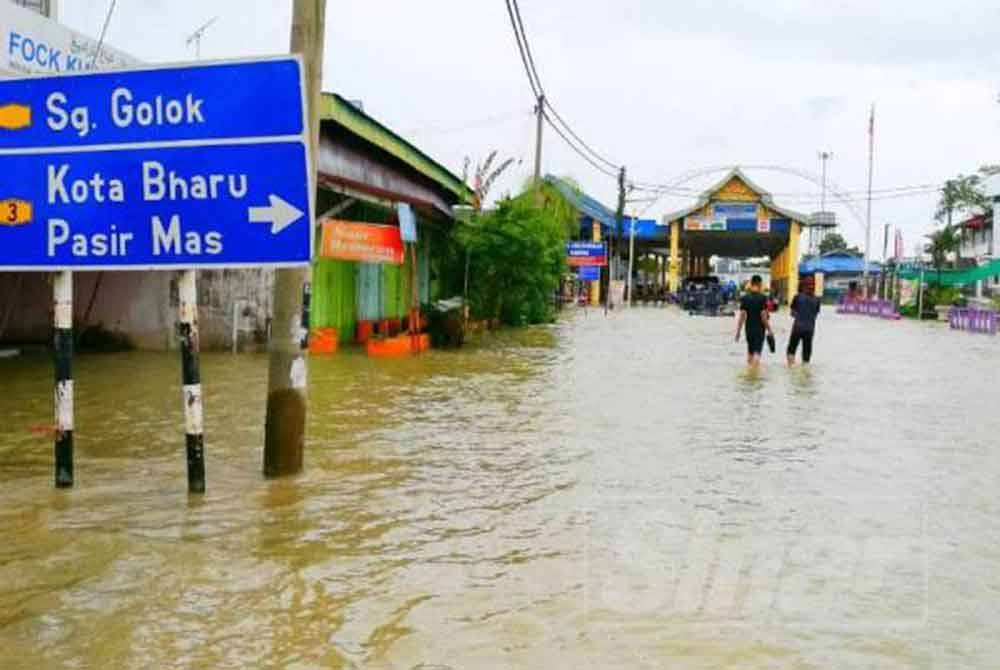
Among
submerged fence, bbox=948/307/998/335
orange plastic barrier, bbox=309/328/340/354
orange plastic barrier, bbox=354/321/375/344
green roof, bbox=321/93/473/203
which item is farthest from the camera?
submerged fence, bbox=948/307/998/335

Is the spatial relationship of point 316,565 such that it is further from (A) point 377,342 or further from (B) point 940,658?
(A) point 377,342

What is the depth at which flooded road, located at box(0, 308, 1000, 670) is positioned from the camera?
4672 mm

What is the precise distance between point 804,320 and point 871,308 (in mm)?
37378

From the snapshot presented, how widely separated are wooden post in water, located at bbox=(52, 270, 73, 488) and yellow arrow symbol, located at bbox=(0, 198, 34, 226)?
0.42 meters

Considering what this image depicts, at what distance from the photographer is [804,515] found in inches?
281

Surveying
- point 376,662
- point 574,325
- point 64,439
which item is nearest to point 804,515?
point 376,662

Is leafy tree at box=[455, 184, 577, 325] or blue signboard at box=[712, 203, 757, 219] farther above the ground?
blue signboard at box=[712, 203, 757, 219]

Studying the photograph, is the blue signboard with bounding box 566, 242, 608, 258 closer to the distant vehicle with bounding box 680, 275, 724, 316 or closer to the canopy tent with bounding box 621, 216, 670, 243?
the distant vehicle with bounding box 680, 275, 724, 316

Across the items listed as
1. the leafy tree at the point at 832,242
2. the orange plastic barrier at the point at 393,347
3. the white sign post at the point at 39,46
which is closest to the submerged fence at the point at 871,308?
the orange plastic barrier at the point at 393,347

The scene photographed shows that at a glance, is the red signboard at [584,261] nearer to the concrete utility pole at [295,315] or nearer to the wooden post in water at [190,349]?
the concrete utility pole at [295,315]

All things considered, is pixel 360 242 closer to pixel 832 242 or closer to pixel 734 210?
pixel 734 210

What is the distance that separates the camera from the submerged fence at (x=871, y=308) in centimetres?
5034

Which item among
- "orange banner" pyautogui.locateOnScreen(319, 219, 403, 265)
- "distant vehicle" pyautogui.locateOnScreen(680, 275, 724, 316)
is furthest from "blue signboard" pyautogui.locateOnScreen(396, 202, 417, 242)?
"distant vehicle" pyautogui.locateOnScreen(680, 275, 724, 316)

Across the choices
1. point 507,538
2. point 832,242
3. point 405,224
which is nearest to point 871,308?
point 405,224
